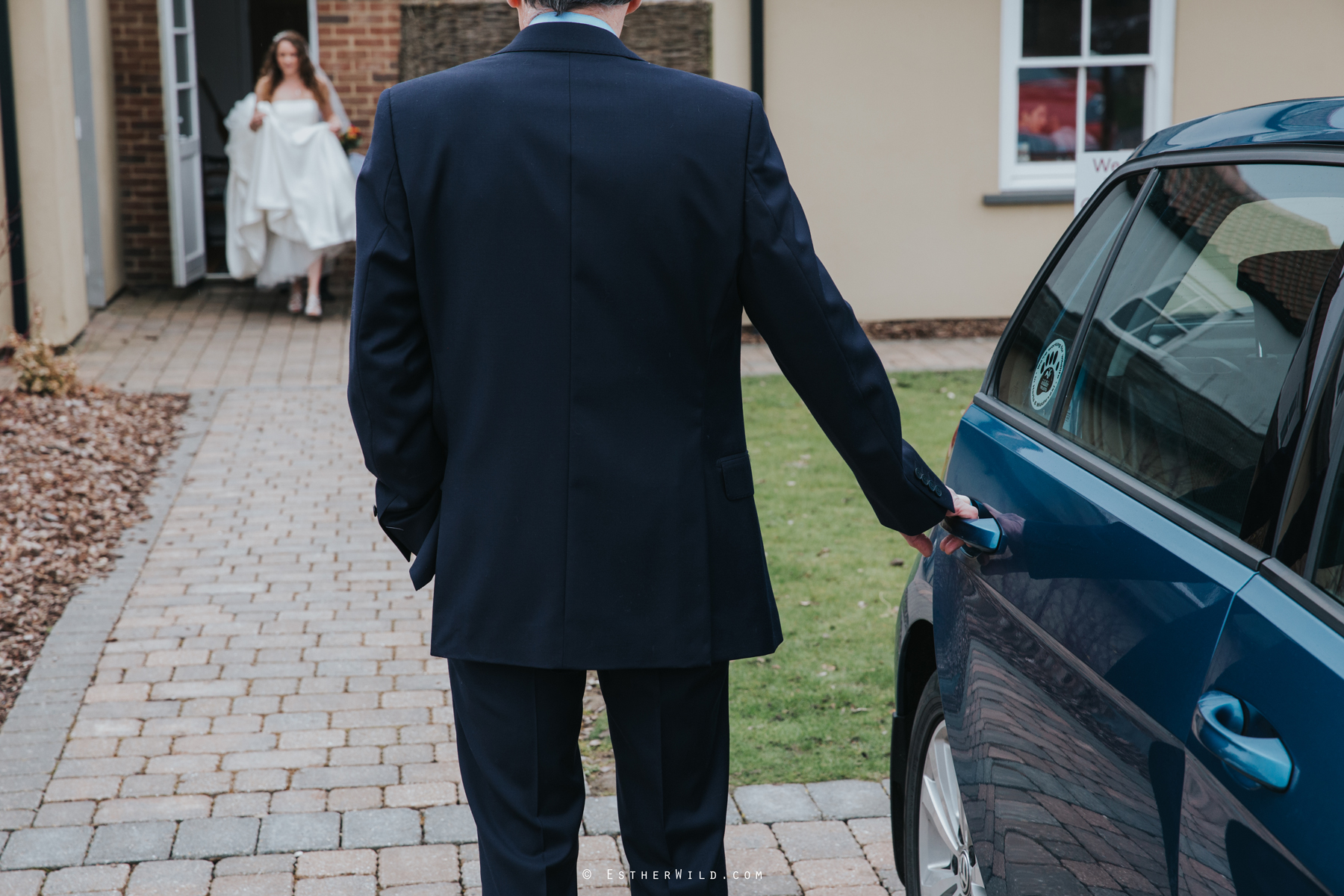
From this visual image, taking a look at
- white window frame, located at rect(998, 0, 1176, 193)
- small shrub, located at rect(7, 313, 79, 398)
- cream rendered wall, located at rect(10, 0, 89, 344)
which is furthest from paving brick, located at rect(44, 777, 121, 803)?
white window frame, located at rect(998, 0, 1176, 193)

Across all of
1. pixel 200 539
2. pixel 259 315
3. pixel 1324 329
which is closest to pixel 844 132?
pixel 259 315

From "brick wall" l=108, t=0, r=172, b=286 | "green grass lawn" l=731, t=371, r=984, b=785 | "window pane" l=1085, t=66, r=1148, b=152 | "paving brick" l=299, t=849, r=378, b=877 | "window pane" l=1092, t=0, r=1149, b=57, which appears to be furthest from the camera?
"brick wall" l=108, t=0, r=172, b=286

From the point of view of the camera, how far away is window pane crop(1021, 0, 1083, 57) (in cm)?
1063

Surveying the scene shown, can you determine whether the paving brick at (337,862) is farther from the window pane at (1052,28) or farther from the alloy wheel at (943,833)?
the window pane at (1052,28)

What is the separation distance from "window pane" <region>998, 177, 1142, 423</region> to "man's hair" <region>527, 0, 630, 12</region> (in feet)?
3.10

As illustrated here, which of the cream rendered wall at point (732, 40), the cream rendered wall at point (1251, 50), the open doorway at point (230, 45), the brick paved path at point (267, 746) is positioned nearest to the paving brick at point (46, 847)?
the brick paved path at point (267, 746)

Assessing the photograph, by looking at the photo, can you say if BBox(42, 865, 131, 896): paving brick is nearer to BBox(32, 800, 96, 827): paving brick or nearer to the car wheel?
BBox(32, 800, 96, 827): paving brick

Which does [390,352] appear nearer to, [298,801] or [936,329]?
[298,801]

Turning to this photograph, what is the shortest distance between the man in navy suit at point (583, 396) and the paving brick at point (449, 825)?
121 centimetres

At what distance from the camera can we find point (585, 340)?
2.02m

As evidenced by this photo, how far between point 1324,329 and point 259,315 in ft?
33.8

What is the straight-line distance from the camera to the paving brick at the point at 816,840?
330cm

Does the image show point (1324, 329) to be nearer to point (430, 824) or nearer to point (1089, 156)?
point (430, 824)

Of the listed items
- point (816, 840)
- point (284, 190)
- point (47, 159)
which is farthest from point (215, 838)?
point (284, 190)
